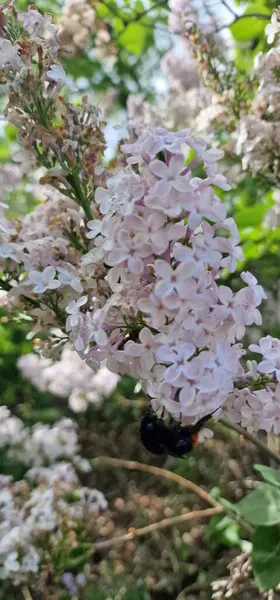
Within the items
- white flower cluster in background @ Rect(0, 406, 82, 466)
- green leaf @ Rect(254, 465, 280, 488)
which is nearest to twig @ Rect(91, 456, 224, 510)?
white flower cluster in background @ Rect(0, 406, 82, 466)

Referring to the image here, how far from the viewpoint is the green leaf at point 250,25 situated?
1691 millimetres

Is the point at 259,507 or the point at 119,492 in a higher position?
the point at 259,507

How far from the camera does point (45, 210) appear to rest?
107 cm

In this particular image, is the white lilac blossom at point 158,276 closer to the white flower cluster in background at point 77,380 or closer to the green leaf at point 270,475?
the green leaf at point 270,475

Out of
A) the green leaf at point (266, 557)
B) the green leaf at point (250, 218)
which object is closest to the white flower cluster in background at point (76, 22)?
the green leaf at point (250, 218)

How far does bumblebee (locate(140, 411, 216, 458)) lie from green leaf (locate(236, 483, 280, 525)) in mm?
277

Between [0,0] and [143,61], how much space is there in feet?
8.13

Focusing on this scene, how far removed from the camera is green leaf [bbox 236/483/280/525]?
3.34ft

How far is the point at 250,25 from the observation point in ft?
5.66

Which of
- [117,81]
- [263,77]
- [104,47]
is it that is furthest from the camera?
[117,81]

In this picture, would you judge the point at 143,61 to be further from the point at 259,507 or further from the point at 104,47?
the point at 259,507

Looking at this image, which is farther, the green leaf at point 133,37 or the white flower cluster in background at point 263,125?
the green leaf at point 133,37

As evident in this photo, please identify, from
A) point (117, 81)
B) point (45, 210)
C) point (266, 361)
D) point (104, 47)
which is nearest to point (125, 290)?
point (266, 361)

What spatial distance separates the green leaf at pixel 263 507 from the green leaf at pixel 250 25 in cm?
120
